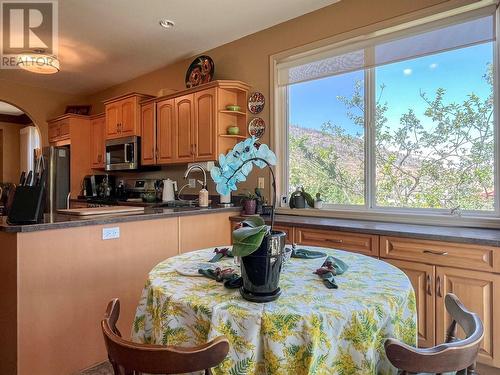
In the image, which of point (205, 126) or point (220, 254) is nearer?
point (220, 254)

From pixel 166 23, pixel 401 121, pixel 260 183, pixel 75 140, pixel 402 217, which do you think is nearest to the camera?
pixel 402 217

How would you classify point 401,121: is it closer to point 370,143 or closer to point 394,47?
point 370,143

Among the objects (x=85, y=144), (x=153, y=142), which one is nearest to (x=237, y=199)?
(x=153, y=142)

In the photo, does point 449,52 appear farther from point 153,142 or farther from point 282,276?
point 153,142

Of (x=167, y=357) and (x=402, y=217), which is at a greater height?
(x=402, y=217)

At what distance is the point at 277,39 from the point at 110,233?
7.90ft

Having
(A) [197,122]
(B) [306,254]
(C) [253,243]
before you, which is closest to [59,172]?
(A) [197,122]

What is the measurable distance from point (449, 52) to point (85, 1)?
2.94 m

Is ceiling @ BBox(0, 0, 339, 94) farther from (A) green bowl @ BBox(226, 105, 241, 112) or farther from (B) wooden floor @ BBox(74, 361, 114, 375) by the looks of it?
(B) wooden floor @ BBox(74, 361, 114, 375)

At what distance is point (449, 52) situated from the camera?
94.0 inches

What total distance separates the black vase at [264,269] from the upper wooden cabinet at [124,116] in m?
3.65

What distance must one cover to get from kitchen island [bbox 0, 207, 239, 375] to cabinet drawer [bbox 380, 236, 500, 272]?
1.60 meters

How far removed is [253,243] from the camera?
3.01 ft

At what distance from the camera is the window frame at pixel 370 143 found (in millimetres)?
2197
